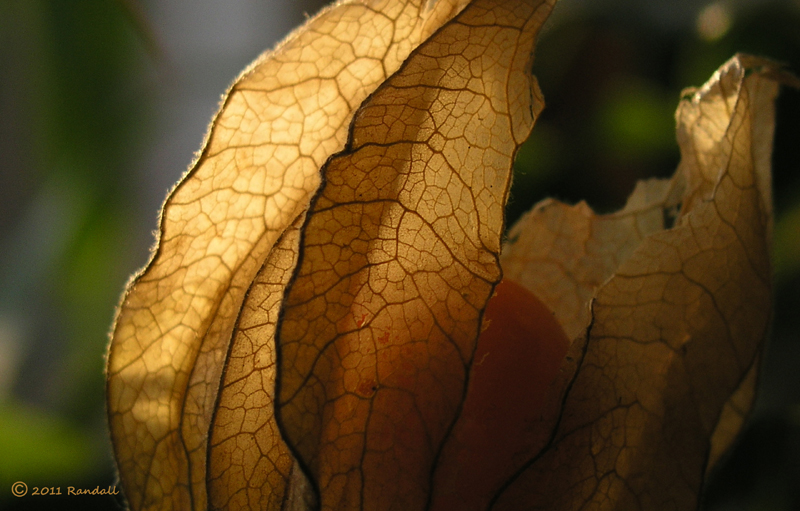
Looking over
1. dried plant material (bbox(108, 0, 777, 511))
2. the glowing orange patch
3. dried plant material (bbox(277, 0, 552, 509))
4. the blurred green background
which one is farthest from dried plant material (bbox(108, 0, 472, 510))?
the blurred green background

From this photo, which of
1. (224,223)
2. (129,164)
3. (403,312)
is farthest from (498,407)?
(129,164)

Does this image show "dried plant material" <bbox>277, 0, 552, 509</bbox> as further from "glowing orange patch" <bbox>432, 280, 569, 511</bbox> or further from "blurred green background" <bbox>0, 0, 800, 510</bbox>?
"blurred green background" <bbox>0, 0, 800, 510</bbox>

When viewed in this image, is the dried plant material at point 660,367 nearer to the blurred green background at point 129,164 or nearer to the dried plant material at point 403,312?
the dried plant material at point 403,312

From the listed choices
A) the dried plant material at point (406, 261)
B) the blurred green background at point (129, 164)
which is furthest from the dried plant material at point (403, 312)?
the blurred green background at point (129, 164)

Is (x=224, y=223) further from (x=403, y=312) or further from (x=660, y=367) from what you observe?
(x=660, y=367)

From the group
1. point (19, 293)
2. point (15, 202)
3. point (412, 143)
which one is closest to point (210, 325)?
point (412, 143)

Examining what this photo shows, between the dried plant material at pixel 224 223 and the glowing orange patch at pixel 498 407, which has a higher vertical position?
the dried plant material at pixel 224 223
